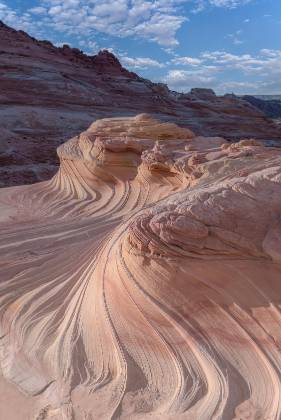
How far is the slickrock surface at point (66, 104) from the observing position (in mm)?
13219

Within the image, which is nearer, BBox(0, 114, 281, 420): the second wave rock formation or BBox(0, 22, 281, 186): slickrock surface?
BBox(0, 114, 281, 420): the second wave rock formation

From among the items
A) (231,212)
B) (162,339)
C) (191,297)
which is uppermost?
(231,212)

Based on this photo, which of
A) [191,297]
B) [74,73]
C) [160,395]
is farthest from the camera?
[74,73]

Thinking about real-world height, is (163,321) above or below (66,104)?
below

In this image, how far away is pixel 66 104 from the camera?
18547 mm

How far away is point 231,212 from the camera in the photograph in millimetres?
2871

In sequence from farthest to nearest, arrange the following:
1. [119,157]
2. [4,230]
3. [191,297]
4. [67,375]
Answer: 1. [119,157]
2. [4,230]
3. [191,297]
4. [67,375]

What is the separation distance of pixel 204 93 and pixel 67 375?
23.4m

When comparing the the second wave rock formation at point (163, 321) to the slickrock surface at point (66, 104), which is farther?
the slickrock surface at point (66, 104)

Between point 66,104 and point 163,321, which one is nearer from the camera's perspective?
point 163,321

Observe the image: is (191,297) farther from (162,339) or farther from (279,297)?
(279,297)

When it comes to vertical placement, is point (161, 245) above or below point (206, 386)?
above

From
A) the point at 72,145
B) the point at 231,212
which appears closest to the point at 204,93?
the point at 72,145

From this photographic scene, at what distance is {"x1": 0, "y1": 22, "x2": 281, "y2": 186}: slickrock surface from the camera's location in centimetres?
1322
